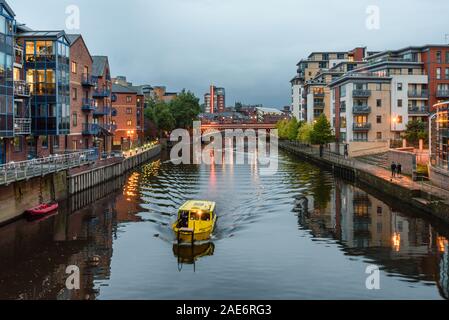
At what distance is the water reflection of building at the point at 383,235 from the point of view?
31.6 meters

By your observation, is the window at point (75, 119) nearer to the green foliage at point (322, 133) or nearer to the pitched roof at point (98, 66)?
the pitched roof at point (98, 66)

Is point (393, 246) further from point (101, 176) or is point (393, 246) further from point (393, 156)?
point (101, 176)

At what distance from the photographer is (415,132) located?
85.8 m

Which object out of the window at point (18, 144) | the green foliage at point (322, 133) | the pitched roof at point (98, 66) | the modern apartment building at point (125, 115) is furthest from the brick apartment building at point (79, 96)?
the modern apartment building at point (125, 115)

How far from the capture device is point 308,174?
276ft

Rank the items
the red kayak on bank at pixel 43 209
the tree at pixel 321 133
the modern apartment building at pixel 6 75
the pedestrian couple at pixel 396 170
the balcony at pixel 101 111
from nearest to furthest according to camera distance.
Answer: the red kayak on bank at pixel 43 209 < the modern apartment building at pixel 6 75 < the pedestrian couple at pixel 396 170 < the balcony at pixel 101 111 < the tree at pixel 321 133

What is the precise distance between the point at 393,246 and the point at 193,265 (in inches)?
573

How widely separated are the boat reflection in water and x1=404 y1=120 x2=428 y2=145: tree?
55.0 m

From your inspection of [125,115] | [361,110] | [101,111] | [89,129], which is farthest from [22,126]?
[125,115]

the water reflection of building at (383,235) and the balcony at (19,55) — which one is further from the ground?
the balcony at (19,55)

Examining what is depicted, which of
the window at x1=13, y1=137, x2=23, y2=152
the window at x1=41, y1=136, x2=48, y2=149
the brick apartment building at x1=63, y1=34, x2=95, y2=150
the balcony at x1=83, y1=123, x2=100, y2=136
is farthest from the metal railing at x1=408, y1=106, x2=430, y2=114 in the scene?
the window at x1=13, y1=137, x2=23, y2=152

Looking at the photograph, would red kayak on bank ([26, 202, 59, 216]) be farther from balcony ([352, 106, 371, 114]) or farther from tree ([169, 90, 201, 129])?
tree ([169, 90, 201, 129])

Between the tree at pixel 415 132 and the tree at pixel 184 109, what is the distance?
9572 cm
